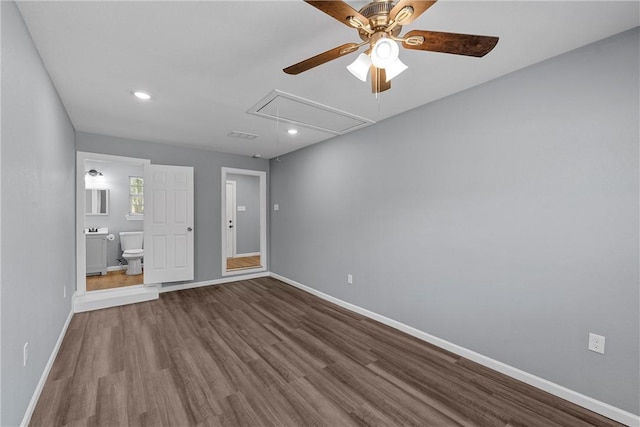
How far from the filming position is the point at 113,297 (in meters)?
3.72

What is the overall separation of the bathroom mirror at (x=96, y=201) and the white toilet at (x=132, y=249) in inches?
23.7

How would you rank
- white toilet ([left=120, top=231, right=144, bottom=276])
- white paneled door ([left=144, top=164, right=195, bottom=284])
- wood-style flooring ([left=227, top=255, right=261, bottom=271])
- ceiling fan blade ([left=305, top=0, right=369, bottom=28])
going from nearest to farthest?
ceiling fan blade ([left=305, top=0, right=369, bottom=28])
white paneled door ([left=144, top=164, right=195, bottom=284])
white toilet ([left=120, top=231, right=144, bottom=276])
wood-style flooring ([left=227, top=255, right=261, bottom=271])

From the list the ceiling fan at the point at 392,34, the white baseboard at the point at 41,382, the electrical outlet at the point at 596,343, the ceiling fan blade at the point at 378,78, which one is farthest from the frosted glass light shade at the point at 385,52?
the white baseboard at the point at 41,382

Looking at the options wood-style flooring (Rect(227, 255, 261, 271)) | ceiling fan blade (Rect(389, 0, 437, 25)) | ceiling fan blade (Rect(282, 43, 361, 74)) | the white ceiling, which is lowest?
wood-style flooring (Rect(227, 255, 261, 271))

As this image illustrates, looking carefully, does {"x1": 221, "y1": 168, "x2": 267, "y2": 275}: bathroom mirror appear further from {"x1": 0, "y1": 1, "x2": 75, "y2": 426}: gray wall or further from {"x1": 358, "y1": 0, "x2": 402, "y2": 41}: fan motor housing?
{"x1": 358, "y1": 0, "x2": 402, "y2": 41}: fan motor housing

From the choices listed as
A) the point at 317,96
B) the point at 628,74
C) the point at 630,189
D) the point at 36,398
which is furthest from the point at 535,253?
the point at 36,398

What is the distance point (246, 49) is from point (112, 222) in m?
5.69

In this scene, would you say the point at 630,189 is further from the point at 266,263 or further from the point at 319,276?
the point at 266,263

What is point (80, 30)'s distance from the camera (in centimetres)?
168

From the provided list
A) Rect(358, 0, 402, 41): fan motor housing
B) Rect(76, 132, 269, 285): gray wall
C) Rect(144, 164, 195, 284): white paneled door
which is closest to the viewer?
Rect(358, 0, 402, 41): fan motor housing

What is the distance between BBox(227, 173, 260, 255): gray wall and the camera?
7.25 m

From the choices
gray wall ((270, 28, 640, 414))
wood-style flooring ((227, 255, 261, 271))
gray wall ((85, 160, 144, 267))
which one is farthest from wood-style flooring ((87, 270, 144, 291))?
gray wall ((270, 28, 640, 414))

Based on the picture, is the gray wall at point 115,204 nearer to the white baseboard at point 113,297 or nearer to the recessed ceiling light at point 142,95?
the white baseboard at point 113,297

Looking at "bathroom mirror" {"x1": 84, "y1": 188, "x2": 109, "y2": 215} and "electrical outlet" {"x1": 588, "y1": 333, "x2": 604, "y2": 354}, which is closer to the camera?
"electrical outlet" {"x1": 588, "y1": 333, "x2": 604, "y2": 354}
